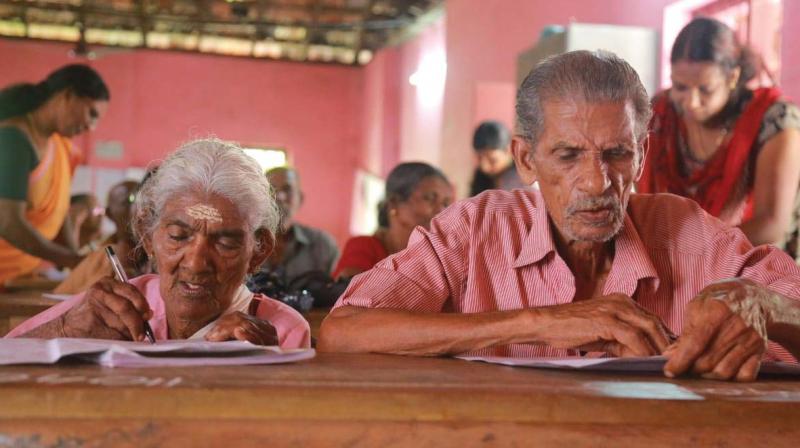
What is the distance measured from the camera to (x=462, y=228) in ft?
6.83

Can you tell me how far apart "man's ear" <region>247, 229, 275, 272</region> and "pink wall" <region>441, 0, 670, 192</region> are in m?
4.95

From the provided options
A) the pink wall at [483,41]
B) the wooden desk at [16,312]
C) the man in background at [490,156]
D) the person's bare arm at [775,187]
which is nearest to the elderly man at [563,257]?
the wooden desk at [16,312]

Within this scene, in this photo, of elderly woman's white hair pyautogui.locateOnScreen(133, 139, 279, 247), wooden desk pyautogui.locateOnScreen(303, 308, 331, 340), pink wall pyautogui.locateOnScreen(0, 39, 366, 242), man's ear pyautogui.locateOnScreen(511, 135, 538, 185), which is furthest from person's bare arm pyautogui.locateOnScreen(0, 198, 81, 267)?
pink wall pyautogui.locateOnScreen(0, 39, 366, 242)

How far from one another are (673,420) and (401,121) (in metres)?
13.1

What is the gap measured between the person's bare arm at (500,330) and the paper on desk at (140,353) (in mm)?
334

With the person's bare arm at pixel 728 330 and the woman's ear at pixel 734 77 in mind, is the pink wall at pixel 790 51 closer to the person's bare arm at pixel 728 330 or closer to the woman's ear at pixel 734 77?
the woman's ear at pixel 734 77

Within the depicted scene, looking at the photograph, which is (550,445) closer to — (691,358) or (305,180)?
(691,358)

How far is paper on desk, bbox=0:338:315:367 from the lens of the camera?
131cm

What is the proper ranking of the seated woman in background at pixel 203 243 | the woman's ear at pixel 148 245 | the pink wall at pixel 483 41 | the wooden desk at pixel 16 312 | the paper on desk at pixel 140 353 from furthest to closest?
the pink wall at pixel 483 41, the wooden desk at pixel 16 312, the woman's ear at pixel 148 245, the seated woman in background at pixel 203 243, the paper on desk at pixel 140 353

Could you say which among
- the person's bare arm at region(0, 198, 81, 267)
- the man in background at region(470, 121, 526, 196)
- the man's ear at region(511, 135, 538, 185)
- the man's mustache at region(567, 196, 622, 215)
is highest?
the man in background at region(470, 121, 526, 196)

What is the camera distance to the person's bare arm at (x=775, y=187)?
3.43 meters

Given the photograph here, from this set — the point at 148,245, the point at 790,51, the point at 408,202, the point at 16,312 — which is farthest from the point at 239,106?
the point at 148,245

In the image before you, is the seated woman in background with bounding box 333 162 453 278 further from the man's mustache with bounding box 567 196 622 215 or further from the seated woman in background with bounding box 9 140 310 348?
the man's mustache with bounding box 567 196 622 215

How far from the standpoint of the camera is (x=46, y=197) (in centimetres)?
504
